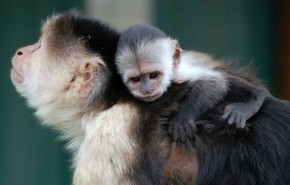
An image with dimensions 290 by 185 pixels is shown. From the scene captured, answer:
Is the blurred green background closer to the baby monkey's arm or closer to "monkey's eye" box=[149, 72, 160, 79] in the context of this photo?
"monkey's eye" box=[149, 72, 160, 79]

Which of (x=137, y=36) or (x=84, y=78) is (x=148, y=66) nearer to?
(x=137, y=36)

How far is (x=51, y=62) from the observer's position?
12.0ft

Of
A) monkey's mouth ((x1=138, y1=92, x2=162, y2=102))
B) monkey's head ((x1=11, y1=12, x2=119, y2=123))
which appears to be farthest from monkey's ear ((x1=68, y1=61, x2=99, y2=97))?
monkey's mouth ((x1=138, y1=92, x2=162, y2=102))

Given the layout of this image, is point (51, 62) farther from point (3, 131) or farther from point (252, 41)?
point (252, 41)

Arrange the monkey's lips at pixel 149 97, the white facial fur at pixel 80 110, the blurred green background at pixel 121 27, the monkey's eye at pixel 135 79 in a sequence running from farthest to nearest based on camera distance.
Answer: the blurred green background at pixel 121 27
the monkey's eye at pixel 135 79
the monkey's lips at pixel 149 97
the white facial fur at pixel 80 110

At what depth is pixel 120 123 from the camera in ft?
11.2

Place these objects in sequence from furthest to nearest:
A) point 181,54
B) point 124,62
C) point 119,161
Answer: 1. point 181,54
2. point 124,62
3. point 119,161

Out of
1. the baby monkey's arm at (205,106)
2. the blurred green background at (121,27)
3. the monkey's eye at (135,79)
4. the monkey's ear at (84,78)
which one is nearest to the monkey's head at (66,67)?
the monkey's ear at (84,78)

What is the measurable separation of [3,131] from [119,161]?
5.27ft

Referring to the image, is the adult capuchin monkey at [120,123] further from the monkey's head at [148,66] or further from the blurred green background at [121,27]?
the blurred green background at [121,27]

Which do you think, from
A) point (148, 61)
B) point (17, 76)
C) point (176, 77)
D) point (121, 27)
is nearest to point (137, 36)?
point (148, 61)

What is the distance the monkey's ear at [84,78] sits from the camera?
3.54 metres

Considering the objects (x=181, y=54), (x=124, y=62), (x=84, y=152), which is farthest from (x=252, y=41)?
(x=84, y=152)

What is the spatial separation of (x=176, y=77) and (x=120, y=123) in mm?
381
